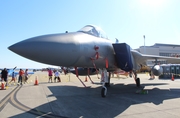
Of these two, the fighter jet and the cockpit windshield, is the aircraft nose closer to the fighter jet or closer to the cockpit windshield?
the fighter jet

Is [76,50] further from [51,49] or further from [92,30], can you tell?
[92,30]

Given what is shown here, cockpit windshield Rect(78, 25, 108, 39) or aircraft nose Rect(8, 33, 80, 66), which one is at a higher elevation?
cockpit windshield Rect(78, 25, 108, 39)

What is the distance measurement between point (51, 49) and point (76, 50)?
916mm

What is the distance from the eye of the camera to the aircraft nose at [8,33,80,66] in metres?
4.36

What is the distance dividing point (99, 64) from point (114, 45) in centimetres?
127

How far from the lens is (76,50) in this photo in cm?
520

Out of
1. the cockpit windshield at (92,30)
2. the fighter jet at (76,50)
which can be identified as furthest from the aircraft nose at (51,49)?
the cockpit windshield at (92,30)

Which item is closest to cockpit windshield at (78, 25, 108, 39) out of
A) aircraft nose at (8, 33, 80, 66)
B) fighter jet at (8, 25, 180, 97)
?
fighter jet at (8, 25, 180, 97)

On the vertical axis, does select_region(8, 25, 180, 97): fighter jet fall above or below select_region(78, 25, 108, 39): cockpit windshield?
below

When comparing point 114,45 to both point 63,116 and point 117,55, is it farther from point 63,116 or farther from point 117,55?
point 63,116

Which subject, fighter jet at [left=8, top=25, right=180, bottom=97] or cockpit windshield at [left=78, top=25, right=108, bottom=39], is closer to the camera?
fighter jet at [left=8, top=25, right=180, bottom=97]

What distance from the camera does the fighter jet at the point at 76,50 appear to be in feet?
14.5

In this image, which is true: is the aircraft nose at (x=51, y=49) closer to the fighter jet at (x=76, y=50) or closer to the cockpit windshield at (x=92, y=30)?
the fighter jet at (x=76, y=50)

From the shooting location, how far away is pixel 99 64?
22.9ft
